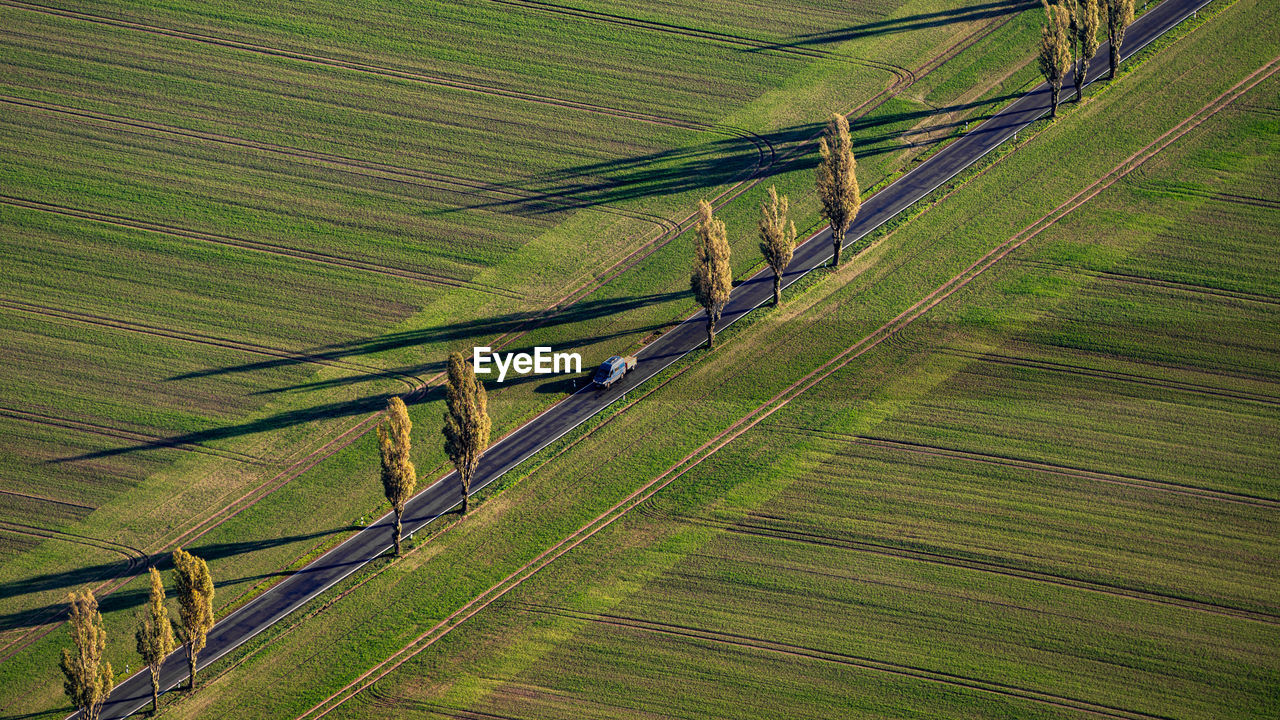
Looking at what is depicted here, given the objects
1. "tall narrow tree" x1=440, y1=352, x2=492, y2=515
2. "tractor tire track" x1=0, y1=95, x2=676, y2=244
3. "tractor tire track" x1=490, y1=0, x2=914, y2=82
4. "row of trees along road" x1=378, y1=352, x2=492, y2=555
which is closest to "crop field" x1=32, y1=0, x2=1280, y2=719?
"row of trees along road" x1=378, y1=352, x2=492, y2=555

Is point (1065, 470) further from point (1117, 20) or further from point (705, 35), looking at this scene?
point (705, 35)

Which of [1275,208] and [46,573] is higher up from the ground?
[1275,208]

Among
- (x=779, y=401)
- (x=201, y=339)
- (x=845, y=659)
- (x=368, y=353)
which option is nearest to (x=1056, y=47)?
(x=779, y=401)

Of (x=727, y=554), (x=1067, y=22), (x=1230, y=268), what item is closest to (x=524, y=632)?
(x=727, y=554)

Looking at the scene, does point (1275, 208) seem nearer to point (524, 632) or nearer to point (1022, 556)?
point (1022, 556)

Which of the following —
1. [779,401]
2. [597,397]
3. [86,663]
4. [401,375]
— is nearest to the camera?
[86,663]

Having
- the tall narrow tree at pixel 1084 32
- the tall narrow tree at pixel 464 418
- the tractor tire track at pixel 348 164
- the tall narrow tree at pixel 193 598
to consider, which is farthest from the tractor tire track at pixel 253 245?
the tall narrow tree at pixel 1084 32
